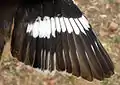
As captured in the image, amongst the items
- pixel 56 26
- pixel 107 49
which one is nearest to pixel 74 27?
pixel 56 26

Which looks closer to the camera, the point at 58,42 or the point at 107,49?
the point at 58,42

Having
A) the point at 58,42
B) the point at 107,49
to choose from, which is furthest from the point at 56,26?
the point at 107,49

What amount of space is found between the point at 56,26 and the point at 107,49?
117cm

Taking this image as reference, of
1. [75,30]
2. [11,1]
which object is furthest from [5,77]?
[75,30]

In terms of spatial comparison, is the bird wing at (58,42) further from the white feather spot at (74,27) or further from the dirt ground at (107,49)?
the dirt ground at (107,49)

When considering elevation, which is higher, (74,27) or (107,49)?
(74,27)

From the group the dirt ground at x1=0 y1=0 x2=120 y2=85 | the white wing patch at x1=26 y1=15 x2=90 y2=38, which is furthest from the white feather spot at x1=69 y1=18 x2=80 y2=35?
the dirt ground at x1=0 y1=0 x2=120 y2=85

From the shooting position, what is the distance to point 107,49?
381cm

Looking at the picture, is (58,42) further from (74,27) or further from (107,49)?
(107,49)

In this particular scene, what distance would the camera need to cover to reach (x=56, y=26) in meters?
2.72

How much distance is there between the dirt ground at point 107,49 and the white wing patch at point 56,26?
55cm

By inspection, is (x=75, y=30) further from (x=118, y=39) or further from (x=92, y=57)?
(x=118, y=39)

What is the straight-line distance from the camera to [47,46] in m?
2.71

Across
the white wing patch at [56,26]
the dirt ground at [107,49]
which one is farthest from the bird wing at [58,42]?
the dirt ground at [107,49]
